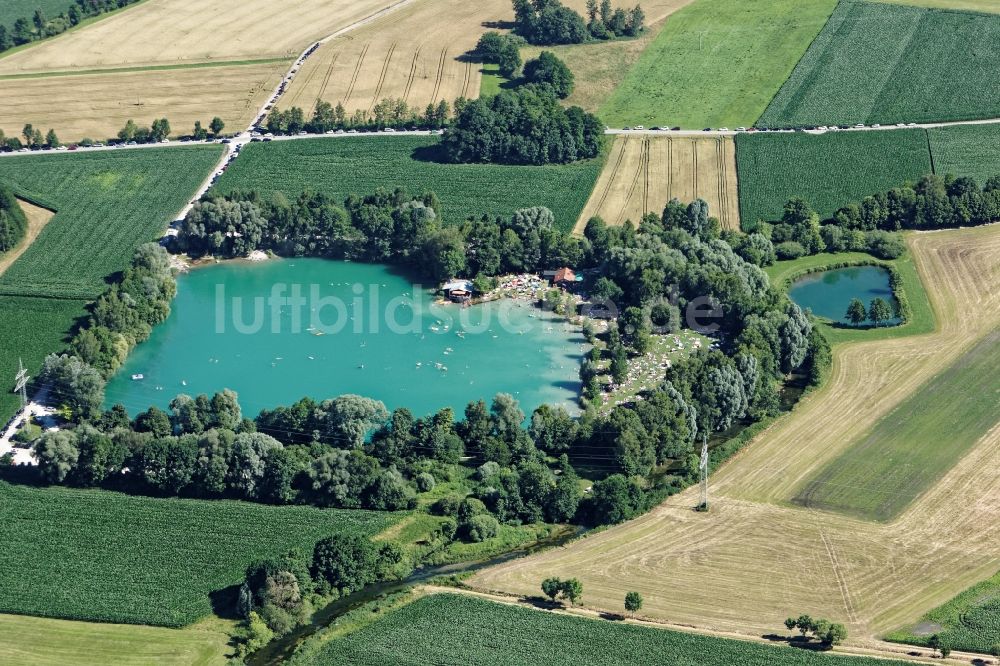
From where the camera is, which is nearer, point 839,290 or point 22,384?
point 22,384

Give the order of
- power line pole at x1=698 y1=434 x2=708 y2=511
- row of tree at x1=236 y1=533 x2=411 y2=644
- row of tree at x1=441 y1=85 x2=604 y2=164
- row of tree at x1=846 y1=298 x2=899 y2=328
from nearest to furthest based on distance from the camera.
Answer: row of tree at x1=236 y1=533 x2=411 y2=644
power line pole at x1=698 y1=434 x2=708 y2=511
row of tree at x1=846 y1=298 x2=899 y2=328
row of tree at x1=441 y1=85 x2=604 y2=164

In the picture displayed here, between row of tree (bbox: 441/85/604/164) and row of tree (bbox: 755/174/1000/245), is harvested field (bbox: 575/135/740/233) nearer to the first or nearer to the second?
row of tree (bbox: 441/85/604/164)

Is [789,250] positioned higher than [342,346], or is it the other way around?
[789,250]

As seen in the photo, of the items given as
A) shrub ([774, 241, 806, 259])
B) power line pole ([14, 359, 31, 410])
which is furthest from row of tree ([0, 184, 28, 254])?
shrub ([774, 241, 806, 259])

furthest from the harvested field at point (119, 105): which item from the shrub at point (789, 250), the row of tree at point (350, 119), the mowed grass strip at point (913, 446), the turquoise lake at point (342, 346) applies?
the mowed grass strip at point (913, 446)

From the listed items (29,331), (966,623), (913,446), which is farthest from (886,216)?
(29,331)

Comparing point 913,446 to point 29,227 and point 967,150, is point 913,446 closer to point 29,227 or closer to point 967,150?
point 967,150

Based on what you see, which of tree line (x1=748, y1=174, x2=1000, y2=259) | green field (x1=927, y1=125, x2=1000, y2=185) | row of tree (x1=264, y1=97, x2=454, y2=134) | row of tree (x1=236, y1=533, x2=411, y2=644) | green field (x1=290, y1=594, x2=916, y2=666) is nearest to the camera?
green field (x1=290, y1=594, x2=916, y2=666)

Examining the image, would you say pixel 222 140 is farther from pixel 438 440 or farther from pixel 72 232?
pixel 438 440
